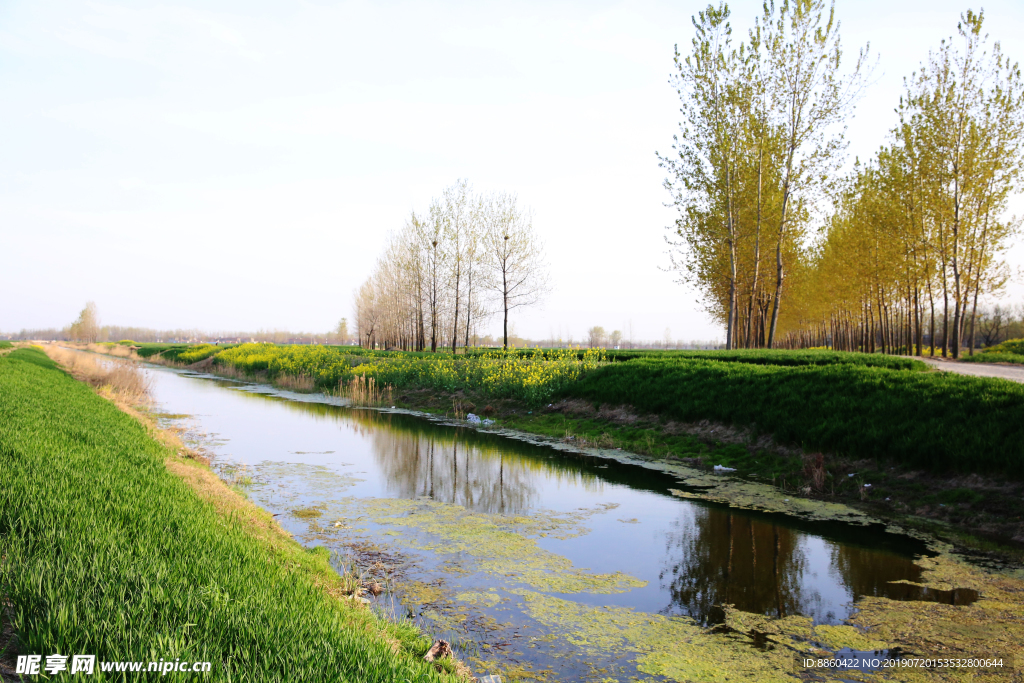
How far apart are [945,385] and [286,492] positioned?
466 inches

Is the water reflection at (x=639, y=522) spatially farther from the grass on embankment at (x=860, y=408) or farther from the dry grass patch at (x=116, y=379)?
the dry grass patch at (x=116, y=379)

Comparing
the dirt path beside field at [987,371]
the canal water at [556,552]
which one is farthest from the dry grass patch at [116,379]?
the dirt path beside field at [987,371]

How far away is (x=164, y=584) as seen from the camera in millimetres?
3678

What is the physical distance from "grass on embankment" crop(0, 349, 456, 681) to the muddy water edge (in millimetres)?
996

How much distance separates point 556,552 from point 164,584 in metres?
4.54

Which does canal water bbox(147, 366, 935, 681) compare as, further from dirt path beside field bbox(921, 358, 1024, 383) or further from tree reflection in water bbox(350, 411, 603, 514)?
dirt path beside field bbox(921, 358, 1024, 383)

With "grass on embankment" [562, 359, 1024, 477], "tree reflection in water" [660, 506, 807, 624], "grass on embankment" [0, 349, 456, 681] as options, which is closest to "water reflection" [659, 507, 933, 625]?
"tree reflection in water" [660, 506, 807, 624]

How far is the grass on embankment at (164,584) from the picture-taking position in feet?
9.81

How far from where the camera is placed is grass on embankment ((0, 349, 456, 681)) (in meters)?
2.99

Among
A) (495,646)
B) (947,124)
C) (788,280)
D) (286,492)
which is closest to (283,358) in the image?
(286,492)

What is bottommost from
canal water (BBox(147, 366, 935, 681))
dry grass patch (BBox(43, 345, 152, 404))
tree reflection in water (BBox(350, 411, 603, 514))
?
tree reflection in water (BBox(350, 411, 603, 514))

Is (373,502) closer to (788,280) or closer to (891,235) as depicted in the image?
(891,235)

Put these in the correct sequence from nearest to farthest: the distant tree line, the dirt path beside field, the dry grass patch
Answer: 1. the dirt path beside field
2. the dry grass patch
3. the distant tree line

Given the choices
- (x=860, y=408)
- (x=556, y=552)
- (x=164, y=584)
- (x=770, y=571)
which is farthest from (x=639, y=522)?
(x=164, y=584)
